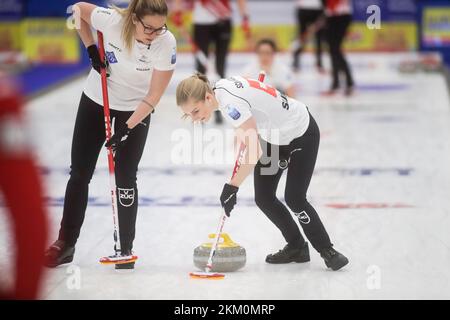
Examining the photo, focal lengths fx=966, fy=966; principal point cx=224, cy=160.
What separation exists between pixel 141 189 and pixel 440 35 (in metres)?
9.89

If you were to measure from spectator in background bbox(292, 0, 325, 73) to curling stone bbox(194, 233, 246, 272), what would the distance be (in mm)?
9425

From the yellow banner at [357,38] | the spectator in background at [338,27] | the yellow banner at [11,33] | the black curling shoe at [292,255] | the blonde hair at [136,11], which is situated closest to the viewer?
the blonde hair at [136,11]

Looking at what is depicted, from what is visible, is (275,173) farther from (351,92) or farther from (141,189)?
(351,92)

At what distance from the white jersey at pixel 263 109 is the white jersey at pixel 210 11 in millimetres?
5515

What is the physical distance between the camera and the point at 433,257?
590 cm

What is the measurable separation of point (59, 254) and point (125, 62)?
1214mm

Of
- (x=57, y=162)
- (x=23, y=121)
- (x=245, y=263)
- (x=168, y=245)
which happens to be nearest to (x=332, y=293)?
(x=245, y=263)

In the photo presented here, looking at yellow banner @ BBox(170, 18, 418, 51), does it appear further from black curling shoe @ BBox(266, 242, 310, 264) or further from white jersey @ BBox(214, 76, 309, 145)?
white jersey @ BBox(214, 76, 309, 145)

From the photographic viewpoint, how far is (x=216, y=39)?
11.1 m

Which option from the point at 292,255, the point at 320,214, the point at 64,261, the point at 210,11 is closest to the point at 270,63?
the point at 320,214

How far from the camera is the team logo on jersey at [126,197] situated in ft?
18.5

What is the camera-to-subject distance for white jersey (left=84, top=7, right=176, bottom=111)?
546cm

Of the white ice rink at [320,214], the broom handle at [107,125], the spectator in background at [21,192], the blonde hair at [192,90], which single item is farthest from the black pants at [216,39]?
the spectator in background at [21,192]

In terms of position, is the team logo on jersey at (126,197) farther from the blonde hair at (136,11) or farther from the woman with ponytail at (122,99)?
the blonde hair at (136,11)
